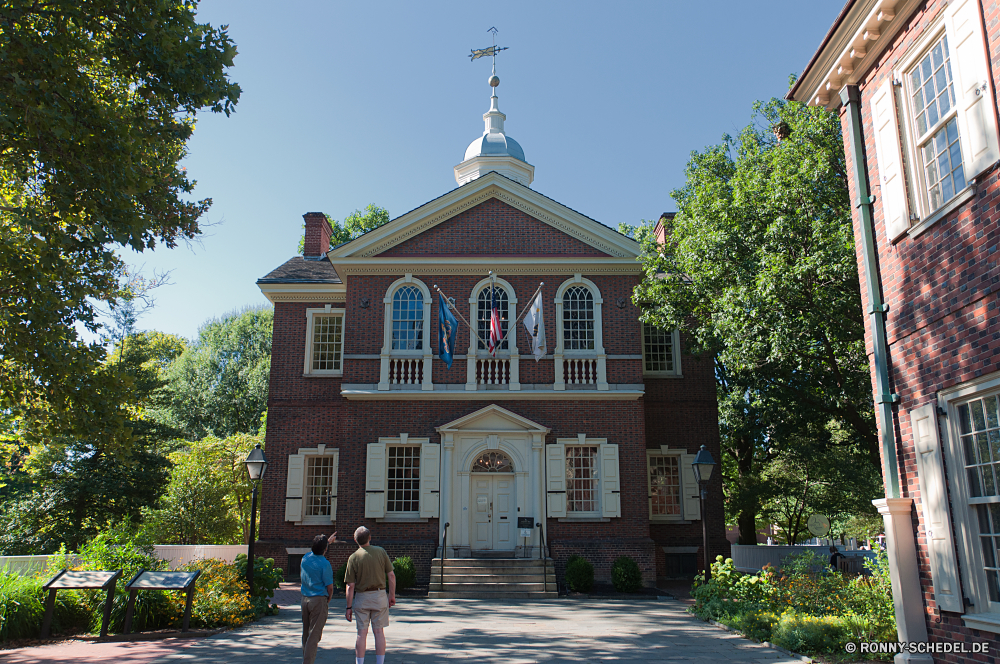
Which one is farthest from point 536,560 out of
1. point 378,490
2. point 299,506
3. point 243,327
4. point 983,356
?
point 243,327

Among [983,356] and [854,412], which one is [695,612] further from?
[983,356]

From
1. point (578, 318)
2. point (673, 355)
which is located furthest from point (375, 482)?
point (673, 355)

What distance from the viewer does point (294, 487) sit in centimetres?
2042

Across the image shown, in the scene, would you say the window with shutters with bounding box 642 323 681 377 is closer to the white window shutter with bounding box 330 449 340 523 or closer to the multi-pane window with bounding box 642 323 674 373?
the multi-pane window with bounding box 642 323 674 373

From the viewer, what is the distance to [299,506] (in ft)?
66.7

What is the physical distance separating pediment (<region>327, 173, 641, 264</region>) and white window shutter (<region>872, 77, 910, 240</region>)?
1085cm

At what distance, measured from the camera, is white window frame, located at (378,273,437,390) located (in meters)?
19.0

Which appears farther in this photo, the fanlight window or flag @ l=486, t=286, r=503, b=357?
the fanlight window

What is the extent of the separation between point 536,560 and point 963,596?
11.3 m

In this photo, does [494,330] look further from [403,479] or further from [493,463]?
[403,479]

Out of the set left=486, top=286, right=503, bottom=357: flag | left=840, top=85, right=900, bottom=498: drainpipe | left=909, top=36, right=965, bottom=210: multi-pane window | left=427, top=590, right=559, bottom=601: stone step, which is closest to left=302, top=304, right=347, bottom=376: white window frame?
left=486, top=286, right=503, bottom=357: flag

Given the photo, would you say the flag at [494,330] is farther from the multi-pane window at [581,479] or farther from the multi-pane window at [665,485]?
the multi-pane window at [665,485]

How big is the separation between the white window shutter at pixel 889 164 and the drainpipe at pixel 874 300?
32 centimetres

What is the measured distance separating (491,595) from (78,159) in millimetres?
12037
